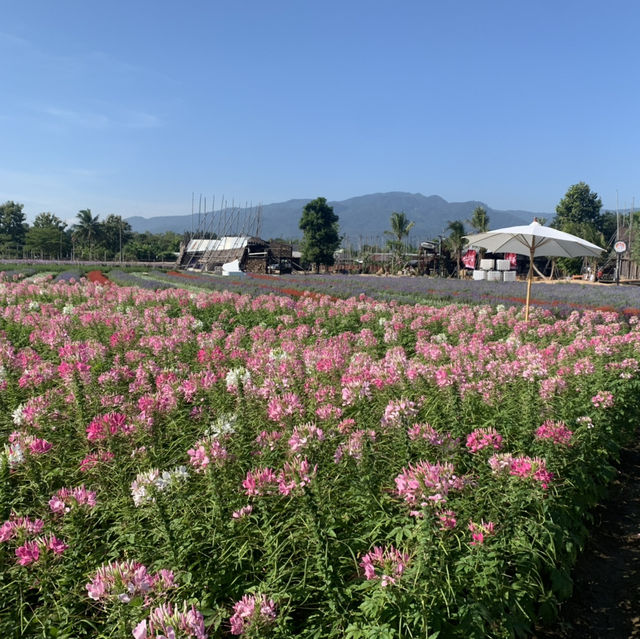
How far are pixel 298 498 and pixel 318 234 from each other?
65.0 metres

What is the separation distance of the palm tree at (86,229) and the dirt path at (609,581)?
92669 mm

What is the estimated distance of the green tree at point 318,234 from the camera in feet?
216

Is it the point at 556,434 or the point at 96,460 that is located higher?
the point at 556,434

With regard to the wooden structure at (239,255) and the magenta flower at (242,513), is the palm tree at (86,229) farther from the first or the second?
the magenta flower at (242,513)

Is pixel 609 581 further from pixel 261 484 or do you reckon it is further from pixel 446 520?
pixel 261 484

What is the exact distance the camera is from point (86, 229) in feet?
280

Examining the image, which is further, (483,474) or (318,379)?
(318,379)

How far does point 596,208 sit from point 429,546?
297ft

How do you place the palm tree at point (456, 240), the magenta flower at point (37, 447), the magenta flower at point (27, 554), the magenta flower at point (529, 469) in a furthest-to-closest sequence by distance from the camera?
the palm tree at point (456, 240) → the magenta flower at point (37, 447) → the magenta flower at point (529, 469) → the magenta flower at point (27, 554)

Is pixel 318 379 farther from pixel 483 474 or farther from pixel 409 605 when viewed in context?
pixel 409 605

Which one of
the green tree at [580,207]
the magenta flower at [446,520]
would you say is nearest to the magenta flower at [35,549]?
the magenta flower at [446,520]

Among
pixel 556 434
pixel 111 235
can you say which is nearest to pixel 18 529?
pixel 556 434

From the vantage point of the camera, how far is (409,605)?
202 centimetres

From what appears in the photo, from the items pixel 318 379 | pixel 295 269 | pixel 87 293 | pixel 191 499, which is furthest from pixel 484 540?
pixel 295 269
